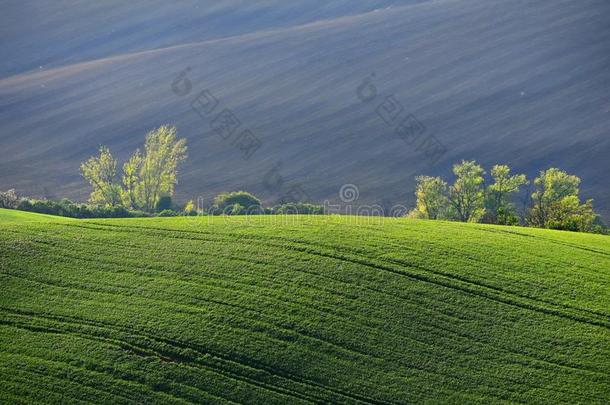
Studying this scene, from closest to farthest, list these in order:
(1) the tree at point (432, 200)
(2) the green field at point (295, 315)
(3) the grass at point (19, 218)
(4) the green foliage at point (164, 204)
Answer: (2) the green field at point (295, 315)
(3) the grass at point (19, 218)
(1) the tree at point (432, 200)
(4) the green foliage at point (164, 204)

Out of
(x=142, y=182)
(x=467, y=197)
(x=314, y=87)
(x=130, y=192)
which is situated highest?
(x=314, y=87)

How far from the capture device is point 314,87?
119m

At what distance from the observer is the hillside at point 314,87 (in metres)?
96.3

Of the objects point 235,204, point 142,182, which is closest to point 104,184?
point 142,182

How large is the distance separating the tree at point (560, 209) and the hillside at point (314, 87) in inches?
1060

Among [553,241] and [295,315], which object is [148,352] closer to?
[295,315]

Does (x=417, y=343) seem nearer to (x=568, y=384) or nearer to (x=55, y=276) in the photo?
(x=568, y=384)

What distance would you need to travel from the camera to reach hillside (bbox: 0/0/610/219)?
9631 centimetres

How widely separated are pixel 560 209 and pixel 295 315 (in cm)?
3047

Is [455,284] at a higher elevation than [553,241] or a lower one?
lower

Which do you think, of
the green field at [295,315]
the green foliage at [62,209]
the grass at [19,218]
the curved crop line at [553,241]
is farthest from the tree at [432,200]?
the grass at [19,218]

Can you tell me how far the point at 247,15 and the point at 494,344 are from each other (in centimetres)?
13427

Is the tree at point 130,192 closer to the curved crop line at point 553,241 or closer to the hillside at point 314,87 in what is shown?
the hillside at point 314,87

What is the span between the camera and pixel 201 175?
9800cm
